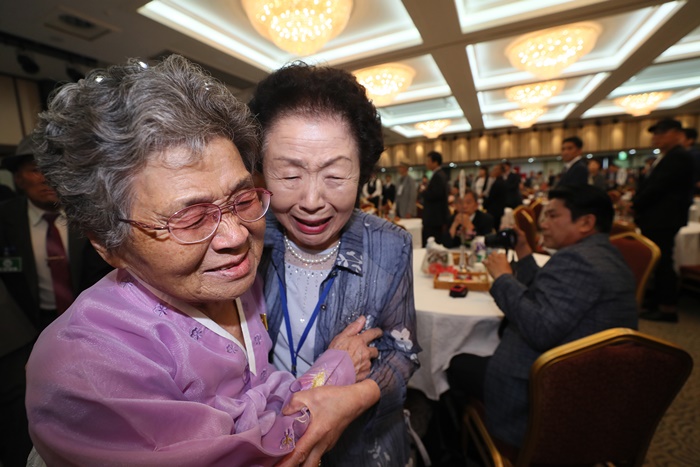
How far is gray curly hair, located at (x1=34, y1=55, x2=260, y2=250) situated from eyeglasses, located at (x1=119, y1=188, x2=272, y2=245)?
0.06 meters

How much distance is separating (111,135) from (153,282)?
29 cm

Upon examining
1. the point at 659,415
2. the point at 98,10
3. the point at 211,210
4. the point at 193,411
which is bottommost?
the point at 659,415

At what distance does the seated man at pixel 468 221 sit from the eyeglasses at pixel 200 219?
9.71 ft

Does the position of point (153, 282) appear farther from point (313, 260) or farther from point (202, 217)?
point (313, 260)

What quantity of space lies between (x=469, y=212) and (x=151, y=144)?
3.64m

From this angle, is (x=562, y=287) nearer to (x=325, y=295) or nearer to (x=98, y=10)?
(x=325, y=295)

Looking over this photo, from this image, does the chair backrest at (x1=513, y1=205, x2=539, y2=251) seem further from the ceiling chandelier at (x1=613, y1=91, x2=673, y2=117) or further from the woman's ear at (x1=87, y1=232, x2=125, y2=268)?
the ceiling chandelier at (x1=613, y1=91, x2=673, y2=117)

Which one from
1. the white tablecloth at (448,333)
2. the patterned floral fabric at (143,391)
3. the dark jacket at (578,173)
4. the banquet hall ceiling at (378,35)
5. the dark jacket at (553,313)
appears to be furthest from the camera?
the dark jacket at (578,173)

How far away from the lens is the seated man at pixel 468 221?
338cm

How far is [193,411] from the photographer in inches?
20.9

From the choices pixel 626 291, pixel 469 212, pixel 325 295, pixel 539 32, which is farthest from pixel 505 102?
pixel 325 295

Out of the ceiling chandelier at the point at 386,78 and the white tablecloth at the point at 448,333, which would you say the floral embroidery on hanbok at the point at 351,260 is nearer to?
the white tablecloth at the point at 448,333

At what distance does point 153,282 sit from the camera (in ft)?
2.07

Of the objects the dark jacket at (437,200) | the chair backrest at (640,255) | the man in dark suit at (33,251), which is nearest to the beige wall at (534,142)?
the dark jacket at (437,200)
